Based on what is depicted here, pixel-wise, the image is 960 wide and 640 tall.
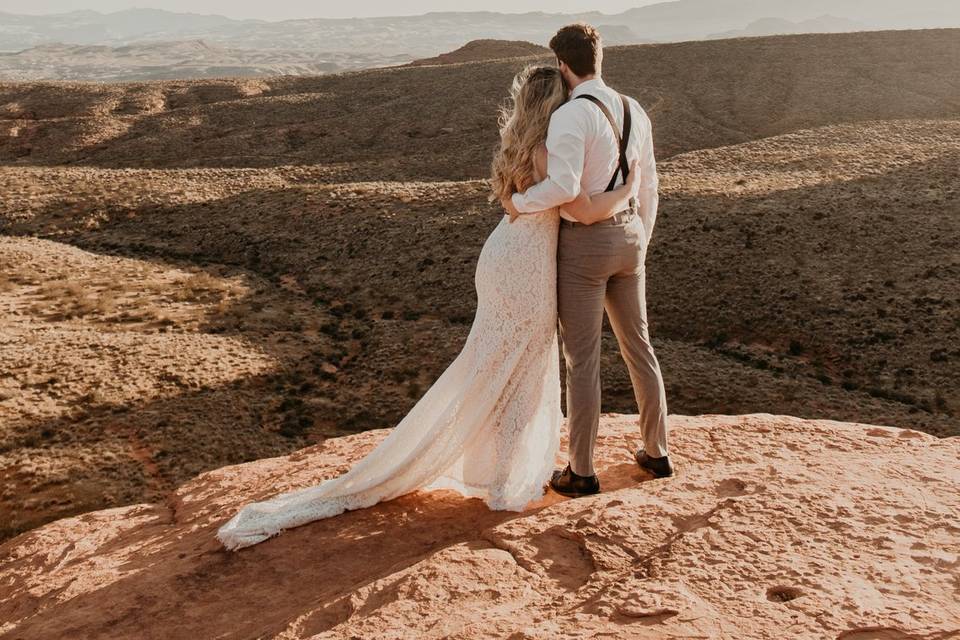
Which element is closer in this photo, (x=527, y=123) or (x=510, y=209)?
(x=527, y=123)

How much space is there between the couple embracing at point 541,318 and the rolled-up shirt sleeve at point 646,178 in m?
0.01

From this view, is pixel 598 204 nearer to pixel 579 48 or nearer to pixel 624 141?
pixel 624 141

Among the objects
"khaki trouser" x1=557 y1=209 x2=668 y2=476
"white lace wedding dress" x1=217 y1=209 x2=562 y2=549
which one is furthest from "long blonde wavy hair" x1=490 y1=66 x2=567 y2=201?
"khaki trouser" x1=557 y1=209 x2=668 y2=476

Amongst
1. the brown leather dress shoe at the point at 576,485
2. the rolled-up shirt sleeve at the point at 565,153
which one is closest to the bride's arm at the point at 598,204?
the rolled-up shirt sleeve at the point at 565,153

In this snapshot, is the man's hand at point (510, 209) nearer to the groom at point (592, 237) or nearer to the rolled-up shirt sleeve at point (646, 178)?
the groom at point (592, 237)

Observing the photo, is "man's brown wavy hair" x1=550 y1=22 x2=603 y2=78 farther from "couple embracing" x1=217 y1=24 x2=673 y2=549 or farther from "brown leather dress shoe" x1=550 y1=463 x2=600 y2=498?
"brown leather dress shoe" x1=550 y1=463 x2=600 y2=498

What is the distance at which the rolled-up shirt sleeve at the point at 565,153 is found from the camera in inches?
171

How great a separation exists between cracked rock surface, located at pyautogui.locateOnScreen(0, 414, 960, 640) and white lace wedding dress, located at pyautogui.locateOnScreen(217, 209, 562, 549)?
123mm

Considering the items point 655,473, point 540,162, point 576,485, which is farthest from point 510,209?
point 655,473

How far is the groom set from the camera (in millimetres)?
4375

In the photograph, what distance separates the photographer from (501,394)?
4.95 metres

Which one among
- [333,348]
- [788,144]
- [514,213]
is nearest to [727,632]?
[514,213]

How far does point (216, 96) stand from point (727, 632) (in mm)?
52873

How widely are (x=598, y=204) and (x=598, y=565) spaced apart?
1.87 m
